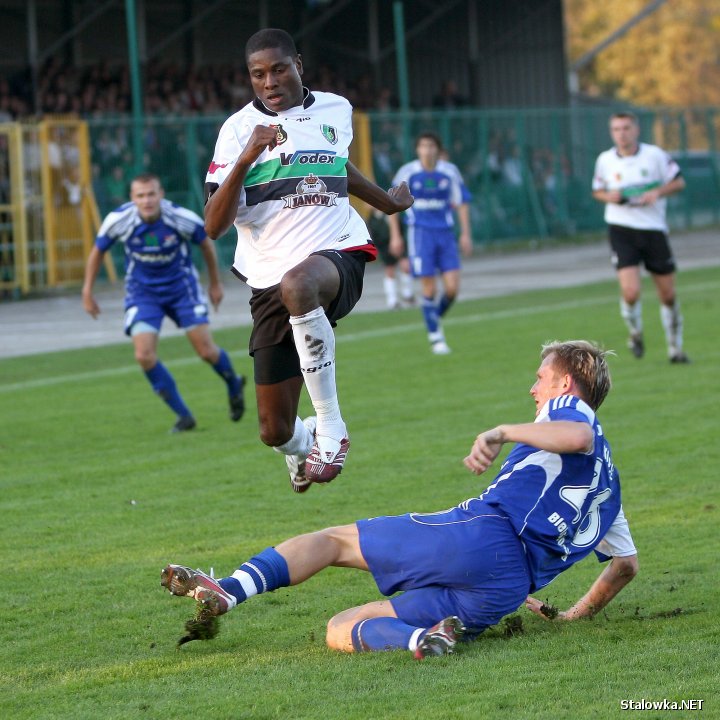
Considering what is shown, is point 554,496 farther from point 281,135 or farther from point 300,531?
point 300,531

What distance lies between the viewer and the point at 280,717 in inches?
186

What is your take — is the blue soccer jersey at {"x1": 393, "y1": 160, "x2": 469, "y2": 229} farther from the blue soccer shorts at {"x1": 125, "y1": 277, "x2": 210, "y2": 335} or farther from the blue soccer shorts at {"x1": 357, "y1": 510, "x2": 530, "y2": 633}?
the blue soccer shorts at {"x1": 357, "y1": 510, "x2": 530, "y2": 633}

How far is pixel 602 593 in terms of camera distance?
5797 mm

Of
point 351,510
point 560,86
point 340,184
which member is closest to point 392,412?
point 351,510

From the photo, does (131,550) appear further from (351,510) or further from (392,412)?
(392,412)

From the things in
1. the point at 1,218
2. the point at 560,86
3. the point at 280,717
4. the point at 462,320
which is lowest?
the point at 280,717

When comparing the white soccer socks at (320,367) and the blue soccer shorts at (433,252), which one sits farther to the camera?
the blue soccer shorts at (433,252)

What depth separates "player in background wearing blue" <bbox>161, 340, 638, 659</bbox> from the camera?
5375mm

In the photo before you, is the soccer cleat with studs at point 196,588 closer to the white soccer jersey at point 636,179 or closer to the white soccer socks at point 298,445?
the white soccer socks at point 298,445

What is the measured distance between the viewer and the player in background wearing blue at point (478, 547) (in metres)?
5.38

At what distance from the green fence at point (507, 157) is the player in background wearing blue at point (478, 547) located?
2022 cm

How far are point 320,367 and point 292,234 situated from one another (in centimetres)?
61

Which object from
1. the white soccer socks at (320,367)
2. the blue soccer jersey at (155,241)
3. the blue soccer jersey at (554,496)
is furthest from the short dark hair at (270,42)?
the blue soccer jersey at (155,241)

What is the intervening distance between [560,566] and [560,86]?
114 ft
